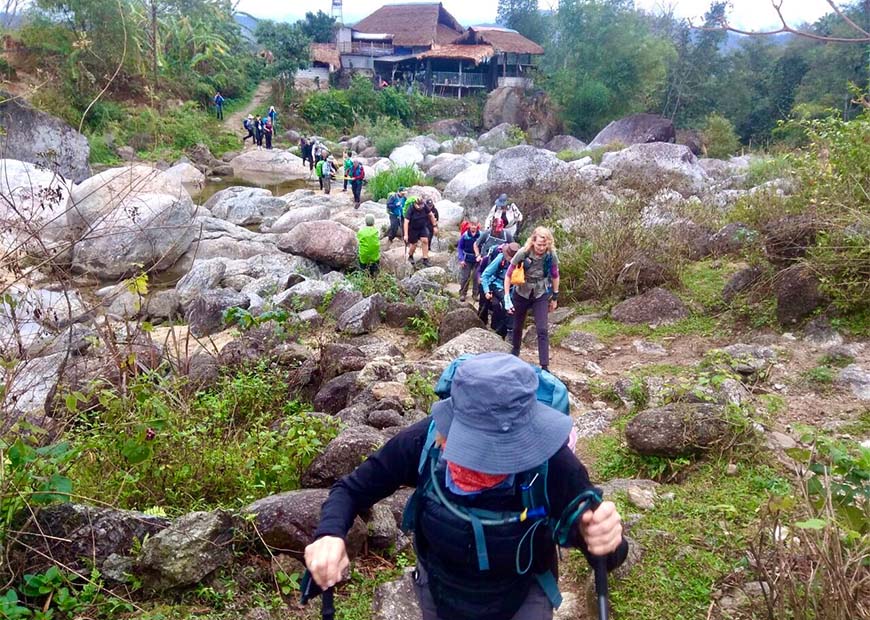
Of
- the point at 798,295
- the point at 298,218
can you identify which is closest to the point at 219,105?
the point at 298,218

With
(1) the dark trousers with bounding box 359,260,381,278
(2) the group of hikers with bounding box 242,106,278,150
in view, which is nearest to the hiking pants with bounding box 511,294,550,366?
(1) the dark trousers with bounding box 359,260,381,278

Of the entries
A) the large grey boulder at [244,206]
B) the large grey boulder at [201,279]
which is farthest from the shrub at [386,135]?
the large grey boulder at [201,279]

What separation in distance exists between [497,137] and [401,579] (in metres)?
28.6

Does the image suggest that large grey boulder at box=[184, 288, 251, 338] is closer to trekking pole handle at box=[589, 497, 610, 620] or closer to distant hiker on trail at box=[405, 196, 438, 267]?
distant hiker on trail at box=[405, 196, 438, 267]

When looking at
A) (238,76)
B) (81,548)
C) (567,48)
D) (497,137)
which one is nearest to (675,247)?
(81,548)

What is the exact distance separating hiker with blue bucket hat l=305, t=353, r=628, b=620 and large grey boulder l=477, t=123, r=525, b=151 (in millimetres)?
27203

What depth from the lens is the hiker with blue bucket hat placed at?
174cm

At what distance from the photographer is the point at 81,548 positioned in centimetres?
298

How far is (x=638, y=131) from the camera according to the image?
25156mm

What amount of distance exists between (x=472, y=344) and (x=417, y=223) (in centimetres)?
425

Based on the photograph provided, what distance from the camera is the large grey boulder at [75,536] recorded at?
113 inches

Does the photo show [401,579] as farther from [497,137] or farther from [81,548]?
[497,137]

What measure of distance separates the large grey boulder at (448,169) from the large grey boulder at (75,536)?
19.4 meters

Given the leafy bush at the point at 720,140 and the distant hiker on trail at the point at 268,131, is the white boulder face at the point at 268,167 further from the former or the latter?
the leafy bush at the point at 720,140
